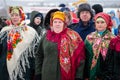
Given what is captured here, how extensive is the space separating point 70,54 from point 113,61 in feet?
1.99

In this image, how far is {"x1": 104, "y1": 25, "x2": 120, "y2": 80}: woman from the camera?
4734 millimetres

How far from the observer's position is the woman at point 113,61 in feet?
15.5

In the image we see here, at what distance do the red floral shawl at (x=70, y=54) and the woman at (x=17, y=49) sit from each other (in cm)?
74

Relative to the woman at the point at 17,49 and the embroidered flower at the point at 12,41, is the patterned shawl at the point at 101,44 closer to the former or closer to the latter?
the woman at the point at 17,49

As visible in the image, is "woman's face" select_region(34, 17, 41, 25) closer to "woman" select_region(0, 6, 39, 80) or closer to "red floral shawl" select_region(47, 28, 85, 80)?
"woman" select_region(0, 6, 39, 80)

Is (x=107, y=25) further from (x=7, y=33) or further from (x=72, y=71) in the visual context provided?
(x=7, y=33)

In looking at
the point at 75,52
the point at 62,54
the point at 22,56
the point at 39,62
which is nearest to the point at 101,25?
the point at 75,52

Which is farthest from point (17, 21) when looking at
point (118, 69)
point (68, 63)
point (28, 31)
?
point (118, 69)

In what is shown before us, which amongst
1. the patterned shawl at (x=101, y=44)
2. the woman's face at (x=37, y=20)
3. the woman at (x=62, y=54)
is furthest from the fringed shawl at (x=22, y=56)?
the woman's face at (x=37, y=20)

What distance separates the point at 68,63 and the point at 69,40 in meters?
0.32

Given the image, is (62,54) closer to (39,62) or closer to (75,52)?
(75,52)

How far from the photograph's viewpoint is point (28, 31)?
18.4 ft

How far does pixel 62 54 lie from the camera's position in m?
4.96

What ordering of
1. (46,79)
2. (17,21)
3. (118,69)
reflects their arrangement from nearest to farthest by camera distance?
(118,69) < (46,79) < (17,21)
